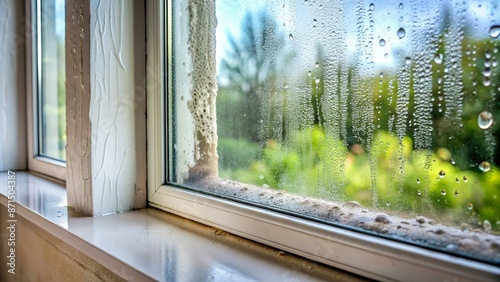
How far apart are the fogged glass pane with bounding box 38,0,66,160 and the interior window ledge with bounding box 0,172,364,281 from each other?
1.50 ft

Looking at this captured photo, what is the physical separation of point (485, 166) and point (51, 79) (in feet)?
4.57

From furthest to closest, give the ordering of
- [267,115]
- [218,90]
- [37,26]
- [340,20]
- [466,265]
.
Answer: [37,26]
[218,90]
[267,115]
[340,20]
[466,265]

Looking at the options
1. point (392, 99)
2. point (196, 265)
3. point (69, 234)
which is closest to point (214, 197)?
point (196, 265)

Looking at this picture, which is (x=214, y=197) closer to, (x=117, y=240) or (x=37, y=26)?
(x=117, y=240)

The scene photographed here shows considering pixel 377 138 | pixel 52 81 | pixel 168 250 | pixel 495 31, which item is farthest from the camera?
pixel 52 81

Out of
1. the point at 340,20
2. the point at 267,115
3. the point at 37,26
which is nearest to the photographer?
the point at 340,20

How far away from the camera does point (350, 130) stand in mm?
552

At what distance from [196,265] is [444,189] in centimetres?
37

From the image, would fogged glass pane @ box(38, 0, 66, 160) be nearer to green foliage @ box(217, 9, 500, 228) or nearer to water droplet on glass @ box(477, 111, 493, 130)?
green foliage @ box(217, 9, 500, 228)

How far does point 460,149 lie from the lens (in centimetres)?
45

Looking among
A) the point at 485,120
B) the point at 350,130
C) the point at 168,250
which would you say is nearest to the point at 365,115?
the point at 350,130

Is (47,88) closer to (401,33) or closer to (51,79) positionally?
(51,79)

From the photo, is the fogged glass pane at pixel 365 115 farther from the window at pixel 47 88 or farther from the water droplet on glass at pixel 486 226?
the window at pixel 47 88

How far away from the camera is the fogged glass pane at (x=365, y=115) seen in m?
0.44
